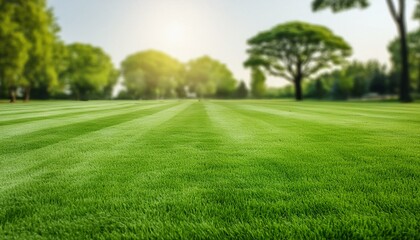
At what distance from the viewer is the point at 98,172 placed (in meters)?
3.42

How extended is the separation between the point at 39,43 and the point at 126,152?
41.5 metres

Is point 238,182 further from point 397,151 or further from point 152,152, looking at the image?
point 397,151

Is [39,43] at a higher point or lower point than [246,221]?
higher

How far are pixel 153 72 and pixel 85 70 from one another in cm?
2134

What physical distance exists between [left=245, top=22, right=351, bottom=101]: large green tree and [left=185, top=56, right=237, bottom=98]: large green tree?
1759 inches

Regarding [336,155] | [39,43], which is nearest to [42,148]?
[336,155]

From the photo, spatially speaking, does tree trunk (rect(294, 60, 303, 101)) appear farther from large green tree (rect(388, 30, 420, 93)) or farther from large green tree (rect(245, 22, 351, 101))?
large green tree (rect(388, 30, 420, 93))

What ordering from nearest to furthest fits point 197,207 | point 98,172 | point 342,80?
point 197,207, point 98,172, point 342,80

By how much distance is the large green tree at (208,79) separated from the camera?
89231 millimetres

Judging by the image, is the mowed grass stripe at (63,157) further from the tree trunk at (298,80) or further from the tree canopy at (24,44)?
the tree trunk at (298,80)

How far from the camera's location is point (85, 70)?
65.4m

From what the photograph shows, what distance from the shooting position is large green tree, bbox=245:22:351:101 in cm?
4125

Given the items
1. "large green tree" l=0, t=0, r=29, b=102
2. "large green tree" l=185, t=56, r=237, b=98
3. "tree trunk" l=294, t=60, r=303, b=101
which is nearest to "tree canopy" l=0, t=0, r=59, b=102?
"large green tree" l=0, t=0, r=29, b=102

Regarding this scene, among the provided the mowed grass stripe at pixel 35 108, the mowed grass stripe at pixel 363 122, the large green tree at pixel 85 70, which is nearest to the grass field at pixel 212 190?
the mowed grass stripe at pixel 363 122
